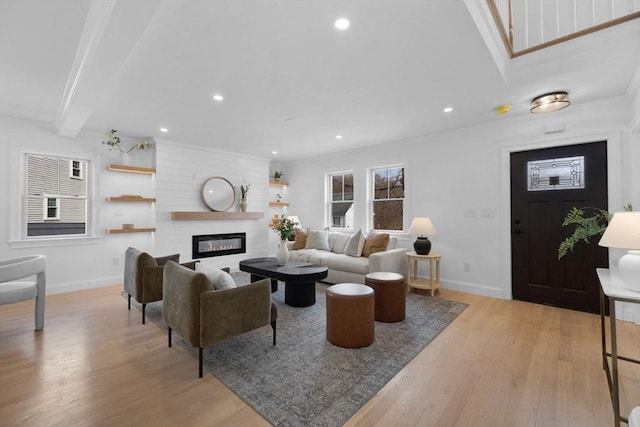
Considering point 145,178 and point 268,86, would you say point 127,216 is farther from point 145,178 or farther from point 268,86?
point 268,86

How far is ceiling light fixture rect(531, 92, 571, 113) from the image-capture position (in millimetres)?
3070

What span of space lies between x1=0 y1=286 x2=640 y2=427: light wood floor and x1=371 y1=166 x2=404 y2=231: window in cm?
247

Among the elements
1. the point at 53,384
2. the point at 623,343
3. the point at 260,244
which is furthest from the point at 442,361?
the point at 260,244

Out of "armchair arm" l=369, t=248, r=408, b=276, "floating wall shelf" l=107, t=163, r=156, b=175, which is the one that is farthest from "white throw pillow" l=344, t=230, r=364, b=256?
"floating wall shelf" l=107, t=163, r=156, b=175

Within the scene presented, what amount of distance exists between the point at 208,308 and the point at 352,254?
9.65ft

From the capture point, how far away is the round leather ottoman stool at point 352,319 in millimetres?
2545

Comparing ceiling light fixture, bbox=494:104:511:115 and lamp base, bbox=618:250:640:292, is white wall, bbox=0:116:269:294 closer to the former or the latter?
ceiling light fixture, bbox=494:104:511:115

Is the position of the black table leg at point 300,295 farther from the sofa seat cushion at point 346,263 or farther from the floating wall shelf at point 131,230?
the floating wall shelf at point 131,230

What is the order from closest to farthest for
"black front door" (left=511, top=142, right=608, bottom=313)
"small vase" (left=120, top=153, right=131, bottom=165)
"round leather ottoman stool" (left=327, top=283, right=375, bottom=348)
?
"round leather ottoman stool" (left=327, top=283, right=375, bottom=348) → "black front door" (left=511, top=142, right=608, bottom=313) → "small vase" (left=120, top=153, right=131, bottom=165)

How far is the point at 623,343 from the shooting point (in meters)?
2.67

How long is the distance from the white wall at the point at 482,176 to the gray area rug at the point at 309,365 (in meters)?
1.36

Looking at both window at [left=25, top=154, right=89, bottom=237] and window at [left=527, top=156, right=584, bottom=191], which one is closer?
window at [left=527, top=156, right=584, bottom=191]

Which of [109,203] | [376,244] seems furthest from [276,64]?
[109,203]

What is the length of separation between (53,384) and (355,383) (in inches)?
84.8
